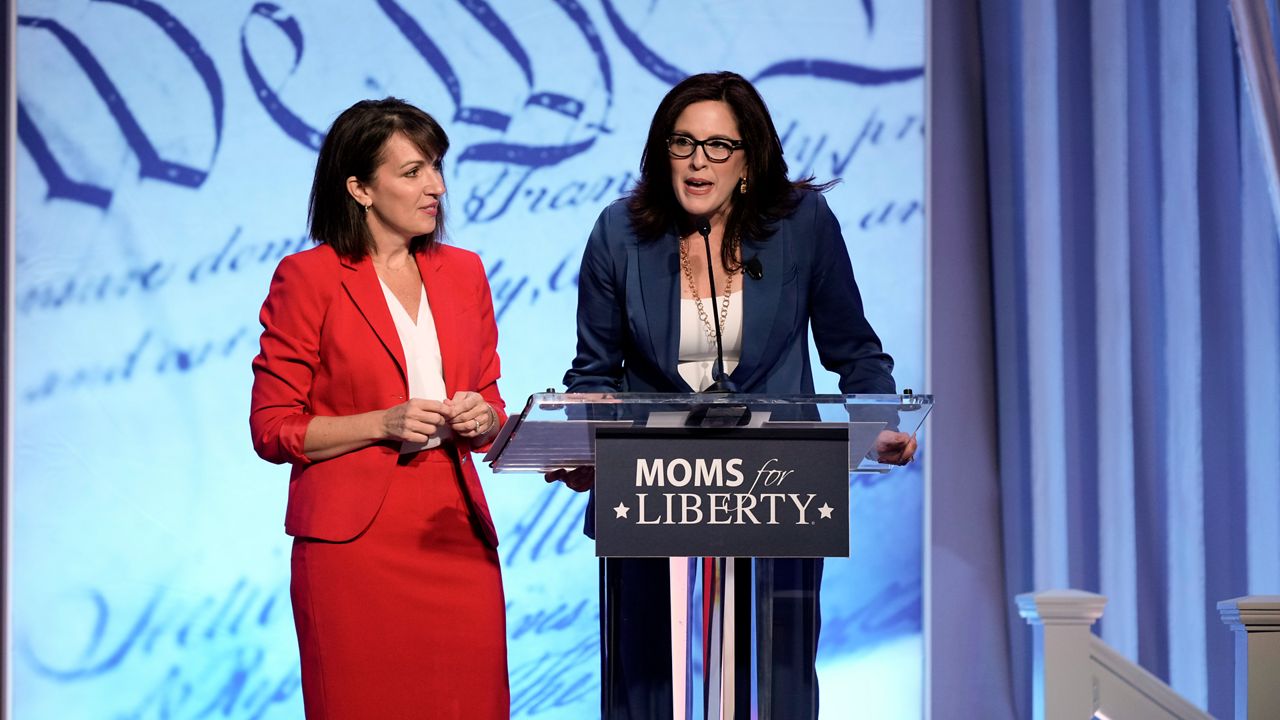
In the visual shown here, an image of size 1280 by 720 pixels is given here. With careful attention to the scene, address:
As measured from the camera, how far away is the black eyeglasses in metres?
2.31

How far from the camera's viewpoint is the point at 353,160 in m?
2.40

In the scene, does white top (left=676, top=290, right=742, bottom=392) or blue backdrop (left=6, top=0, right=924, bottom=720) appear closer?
white top (left=676, top=290, right=742, bottom=392)

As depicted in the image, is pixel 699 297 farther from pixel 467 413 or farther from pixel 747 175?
pixel 467 413

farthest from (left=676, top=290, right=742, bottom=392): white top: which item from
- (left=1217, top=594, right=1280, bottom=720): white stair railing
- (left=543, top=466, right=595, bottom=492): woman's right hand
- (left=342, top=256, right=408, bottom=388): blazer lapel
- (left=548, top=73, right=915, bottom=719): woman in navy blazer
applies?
(left=1217, top=594, right=1280, bottom=720): white stair railing

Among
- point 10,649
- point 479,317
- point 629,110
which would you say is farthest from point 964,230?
point 10,649

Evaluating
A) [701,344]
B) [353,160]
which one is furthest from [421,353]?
[701,344]

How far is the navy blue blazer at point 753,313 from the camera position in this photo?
7.51ft

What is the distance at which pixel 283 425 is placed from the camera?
2225mm

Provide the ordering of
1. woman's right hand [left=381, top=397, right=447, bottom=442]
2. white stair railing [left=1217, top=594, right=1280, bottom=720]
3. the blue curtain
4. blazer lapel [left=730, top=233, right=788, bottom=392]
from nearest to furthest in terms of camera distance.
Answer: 1. woman's right hand [left=381, top=397, right=447, bottom=442]
2. blazer lapel [left=730, top=233, right=788, bottom=392]
3. white stair railing [left=1217, top=594, right=1280, bottom=720]
4. the blue curtain

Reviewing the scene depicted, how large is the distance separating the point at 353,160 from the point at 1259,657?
2.11m

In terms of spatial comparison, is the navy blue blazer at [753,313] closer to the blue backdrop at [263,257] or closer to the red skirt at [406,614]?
the red skirt at [406,614]

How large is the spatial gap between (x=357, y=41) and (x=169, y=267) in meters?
0.90

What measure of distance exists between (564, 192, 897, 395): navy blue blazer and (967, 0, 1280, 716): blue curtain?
→ 186cm

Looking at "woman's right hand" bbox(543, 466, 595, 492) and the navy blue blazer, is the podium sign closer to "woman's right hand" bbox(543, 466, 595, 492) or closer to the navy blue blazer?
"woman's right hand" bbox(543, 466, 595, 492)
